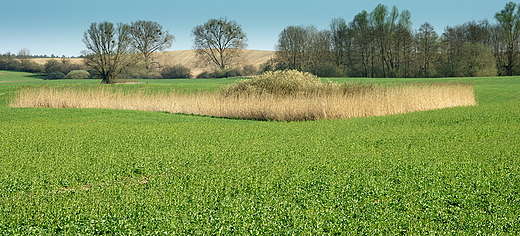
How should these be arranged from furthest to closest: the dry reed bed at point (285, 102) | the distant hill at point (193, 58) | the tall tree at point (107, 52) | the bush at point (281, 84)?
1. the distant hill at point (193, 58)
2. the tall tree at point (107, 52)
3. the bush at point (281, 84)
4. the dry reed bed at point (285, 102)

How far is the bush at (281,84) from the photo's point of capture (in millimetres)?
21734

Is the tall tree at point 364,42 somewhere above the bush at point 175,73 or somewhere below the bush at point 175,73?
above

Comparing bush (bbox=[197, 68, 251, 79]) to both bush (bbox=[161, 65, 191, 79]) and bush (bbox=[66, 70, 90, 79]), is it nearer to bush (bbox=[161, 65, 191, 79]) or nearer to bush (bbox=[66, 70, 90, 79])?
bush (bbox=[161, 65, 191, 79])

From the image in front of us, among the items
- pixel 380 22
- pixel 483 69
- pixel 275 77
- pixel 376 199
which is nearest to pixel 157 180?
pixel 376 199

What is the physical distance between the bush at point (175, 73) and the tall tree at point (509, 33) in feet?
122

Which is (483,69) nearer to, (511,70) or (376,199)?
(511,70)

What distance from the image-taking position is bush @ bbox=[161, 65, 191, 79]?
172 feet

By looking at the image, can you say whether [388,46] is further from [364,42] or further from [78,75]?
[78,75]

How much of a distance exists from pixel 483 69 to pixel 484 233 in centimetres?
4431

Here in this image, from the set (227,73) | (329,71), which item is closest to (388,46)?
(329,71)

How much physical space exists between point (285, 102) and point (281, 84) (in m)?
4.07

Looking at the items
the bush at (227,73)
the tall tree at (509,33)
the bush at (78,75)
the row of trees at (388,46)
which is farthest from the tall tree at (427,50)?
the bush at (78,75)

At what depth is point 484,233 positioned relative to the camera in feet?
15.0

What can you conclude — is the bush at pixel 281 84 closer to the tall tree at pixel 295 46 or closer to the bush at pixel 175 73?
the tall tree at pixel 295 46
